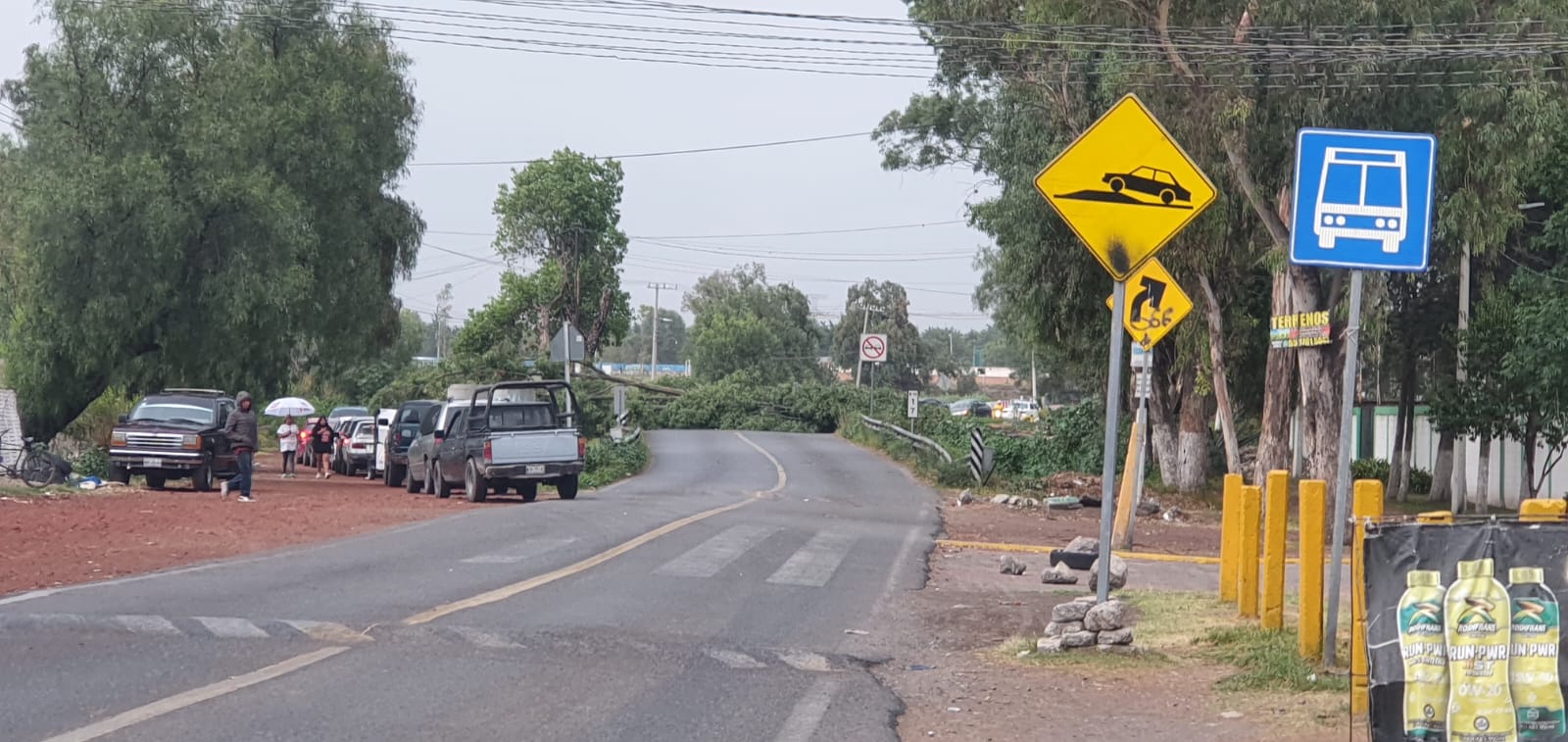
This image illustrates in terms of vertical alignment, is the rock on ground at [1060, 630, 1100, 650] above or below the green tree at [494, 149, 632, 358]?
below

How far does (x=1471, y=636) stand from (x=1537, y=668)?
0.91ft

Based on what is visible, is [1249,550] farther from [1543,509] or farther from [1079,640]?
[1543,509]

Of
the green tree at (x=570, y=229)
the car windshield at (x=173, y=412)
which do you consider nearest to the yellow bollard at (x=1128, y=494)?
the car windshield at (x=173, y=412)

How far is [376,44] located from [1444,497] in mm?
27777

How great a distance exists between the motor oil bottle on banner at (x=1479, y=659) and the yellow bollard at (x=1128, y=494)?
37.7ft

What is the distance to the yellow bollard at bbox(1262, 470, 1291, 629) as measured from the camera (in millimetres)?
9328

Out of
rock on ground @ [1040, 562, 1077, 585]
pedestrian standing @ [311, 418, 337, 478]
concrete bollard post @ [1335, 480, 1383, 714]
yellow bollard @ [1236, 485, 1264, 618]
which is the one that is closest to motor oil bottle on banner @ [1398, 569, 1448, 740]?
concrete bollard post @ [1335, 480, 1383, 714]

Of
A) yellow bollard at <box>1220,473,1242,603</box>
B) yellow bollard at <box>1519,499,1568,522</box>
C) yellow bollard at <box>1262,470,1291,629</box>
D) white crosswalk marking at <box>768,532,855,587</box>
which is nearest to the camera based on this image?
yellow bollard at <box>1519,499,1568,522</box>

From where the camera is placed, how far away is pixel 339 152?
116ft

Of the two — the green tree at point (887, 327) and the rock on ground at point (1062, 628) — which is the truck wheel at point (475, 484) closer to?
the rock on ground at point (1062, 628)

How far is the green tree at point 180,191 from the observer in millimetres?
31688

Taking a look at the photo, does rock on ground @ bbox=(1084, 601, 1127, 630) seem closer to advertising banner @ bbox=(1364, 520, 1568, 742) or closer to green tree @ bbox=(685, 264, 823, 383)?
advertising banner @ bbox=(1364, 520, 1568, 742)

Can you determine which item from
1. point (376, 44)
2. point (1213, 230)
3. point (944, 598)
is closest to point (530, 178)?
Result: point (376, 44)

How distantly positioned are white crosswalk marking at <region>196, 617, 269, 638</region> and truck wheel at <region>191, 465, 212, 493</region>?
19283mm
